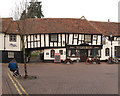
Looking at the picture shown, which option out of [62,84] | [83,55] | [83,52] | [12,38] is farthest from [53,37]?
[62,84]

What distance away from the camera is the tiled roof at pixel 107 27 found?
105 feet

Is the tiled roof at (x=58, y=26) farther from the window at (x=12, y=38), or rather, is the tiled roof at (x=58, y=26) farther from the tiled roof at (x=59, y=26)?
the window at (x=12, y=38)

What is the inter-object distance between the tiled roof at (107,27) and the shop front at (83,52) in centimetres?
388

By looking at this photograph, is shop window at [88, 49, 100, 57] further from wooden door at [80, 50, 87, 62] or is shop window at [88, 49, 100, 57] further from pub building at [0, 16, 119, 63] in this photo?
wooden door at [80, 50, 87, 62]

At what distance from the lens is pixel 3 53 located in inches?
1137

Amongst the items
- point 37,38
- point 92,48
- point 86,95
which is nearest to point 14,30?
point 37,38

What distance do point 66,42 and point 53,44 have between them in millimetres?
2162

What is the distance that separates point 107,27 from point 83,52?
7.96 meters

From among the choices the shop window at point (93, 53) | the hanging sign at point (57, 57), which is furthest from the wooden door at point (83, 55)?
the hanging sign at point (57, 57)

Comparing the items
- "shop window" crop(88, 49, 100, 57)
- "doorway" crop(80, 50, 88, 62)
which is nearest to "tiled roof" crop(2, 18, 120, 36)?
"shop window" crop(88, 49, 100, 57)

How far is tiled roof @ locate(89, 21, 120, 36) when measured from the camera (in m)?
32.1

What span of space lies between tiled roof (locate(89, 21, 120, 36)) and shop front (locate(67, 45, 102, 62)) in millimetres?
3884

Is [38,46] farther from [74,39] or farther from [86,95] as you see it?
[86,95]

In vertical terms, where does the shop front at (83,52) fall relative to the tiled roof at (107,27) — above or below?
below
